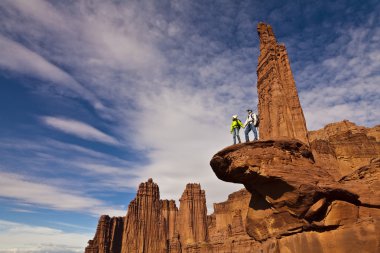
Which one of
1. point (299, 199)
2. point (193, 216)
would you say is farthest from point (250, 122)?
point (193, 216)

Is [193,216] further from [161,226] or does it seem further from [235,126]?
[235,126]

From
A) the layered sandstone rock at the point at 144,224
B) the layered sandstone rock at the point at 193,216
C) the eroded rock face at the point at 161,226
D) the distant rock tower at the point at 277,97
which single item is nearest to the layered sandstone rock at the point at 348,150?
the distant rock tower at the point at 277,97

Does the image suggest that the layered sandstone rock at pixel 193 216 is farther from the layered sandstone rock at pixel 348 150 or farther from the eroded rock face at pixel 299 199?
the eroded rock face at pixel 299 199

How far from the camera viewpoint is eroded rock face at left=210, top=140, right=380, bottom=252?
11742 mm

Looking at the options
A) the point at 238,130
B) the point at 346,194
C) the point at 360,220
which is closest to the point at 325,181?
the point at 346,194

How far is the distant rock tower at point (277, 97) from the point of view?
29.5 metres

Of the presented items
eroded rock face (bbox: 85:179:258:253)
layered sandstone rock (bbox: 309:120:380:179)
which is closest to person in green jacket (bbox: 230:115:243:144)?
layered sandstone rock (bbox: 309:120:380:179)

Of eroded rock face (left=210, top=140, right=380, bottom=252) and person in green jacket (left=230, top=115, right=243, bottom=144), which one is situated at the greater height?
person in green jacket (left=230, top=115, right=243, bottom=144)

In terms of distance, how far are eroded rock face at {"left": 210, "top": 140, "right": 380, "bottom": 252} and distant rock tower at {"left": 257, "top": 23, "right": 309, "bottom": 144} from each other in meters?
14.2

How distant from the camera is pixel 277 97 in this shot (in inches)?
1212

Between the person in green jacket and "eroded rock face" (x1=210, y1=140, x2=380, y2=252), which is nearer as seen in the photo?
"eroded rock face" (x1=210, y1=140, x2=380, y2=252)

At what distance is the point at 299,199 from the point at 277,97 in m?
19.9

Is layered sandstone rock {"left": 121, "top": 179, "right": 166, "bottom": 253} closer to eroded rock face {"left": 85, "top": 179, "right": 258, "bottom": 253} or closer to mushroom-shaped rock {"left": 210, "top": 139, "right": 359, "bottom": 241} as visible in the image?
eroded rock face {"left": 85, "top": 179, "right": 258, "bottom": 253}

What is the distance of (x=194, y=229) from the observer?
317ft
